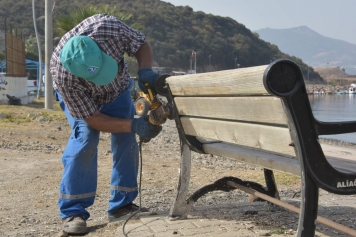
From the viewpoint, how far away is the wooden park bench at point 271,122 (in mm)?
2219

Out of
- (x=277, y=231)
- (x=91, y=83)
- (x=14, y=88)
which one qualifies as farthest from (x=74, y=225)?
(x=14, y=88)

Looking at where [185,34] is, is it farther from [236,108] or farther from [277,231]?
[236,108]

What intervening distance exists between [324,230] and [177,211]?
3.40ft

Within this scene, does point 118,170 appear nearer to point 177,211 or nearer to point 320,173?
point 177,211

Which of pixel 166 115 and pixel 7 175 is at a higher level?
pixel 166 115

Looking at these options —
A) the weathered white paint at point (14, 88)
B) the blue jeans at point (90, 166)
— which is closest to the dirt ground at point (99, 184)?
the blue jeans at point (90, 166)

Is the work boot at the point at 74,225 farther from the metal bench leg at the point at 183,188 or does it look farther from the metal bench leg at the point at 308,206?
the metal bench leg at the point at 308,206

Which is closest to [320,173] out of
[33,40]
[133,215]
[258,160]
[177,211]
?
[258,160]

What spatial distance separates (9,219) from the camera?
167 inches

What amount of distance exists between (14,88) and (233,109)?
773 inches

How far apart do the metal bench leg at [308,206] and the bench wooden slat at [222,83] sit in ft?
1.54

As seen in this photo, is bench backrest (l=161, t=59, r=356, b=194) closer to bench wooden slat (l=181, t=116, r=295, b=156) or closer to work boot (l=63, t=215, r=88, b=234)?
bench wooden slat (l=181, t=116, r=295, b=156)

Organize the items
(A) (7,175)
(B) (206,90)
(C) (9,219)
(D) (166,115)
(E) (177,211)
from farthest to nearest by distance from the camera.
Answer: (A) (7,175) → (C) (9,219) → (E) (177,211) → (D) (166,115) → (B) (206,90)

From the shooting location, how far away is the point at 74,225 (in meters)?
3.59
